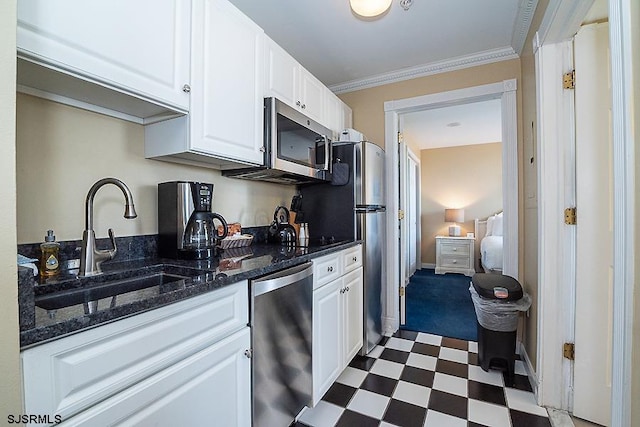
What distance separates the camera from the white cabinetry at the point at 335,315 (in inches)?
62.7

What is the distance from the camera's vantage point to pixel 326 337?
66.1 inches

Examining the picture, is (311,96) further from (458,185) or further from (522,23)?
(458,185)

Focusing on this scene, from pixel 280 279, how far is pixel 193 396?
0.50 meters

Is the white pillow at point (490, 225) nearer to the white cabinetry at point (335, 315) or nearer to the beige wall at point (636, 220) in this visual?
the white cabinetry at point (335, 315)

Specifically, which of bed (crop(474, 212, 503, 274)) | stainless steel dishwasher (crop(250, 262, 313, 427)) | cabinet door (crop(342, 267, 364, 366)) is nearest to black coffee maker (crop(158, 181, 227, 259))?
stainless steel dishwasher (crop(250, 262, 313, 427))

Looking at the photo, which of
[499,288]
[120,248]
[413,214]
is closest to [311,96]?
[120,248]

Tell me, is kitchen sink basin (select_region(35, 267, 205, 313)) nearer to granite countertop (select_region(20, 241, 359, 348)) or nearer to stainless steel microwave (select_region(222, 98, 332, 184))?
granite countertop (select_region(20, 241, 359, 348))

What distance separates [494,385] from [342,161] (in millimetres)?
1800

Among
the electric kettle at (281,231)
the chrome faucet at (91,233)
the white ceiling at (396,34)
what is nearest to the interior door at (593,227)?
the white ceiling at (396,34)

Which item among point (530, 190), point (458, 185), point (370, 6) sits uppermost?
point (370, 6)

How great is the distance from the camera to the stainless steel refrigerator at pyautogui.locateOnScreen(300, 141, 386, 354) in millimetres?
2203

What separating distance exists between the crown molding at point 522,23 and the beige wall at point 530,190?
4 centimetres

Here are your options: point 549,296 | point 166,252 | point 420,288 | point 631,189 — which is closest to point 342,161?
point 166,252

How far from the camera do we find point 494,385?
6.06ft
